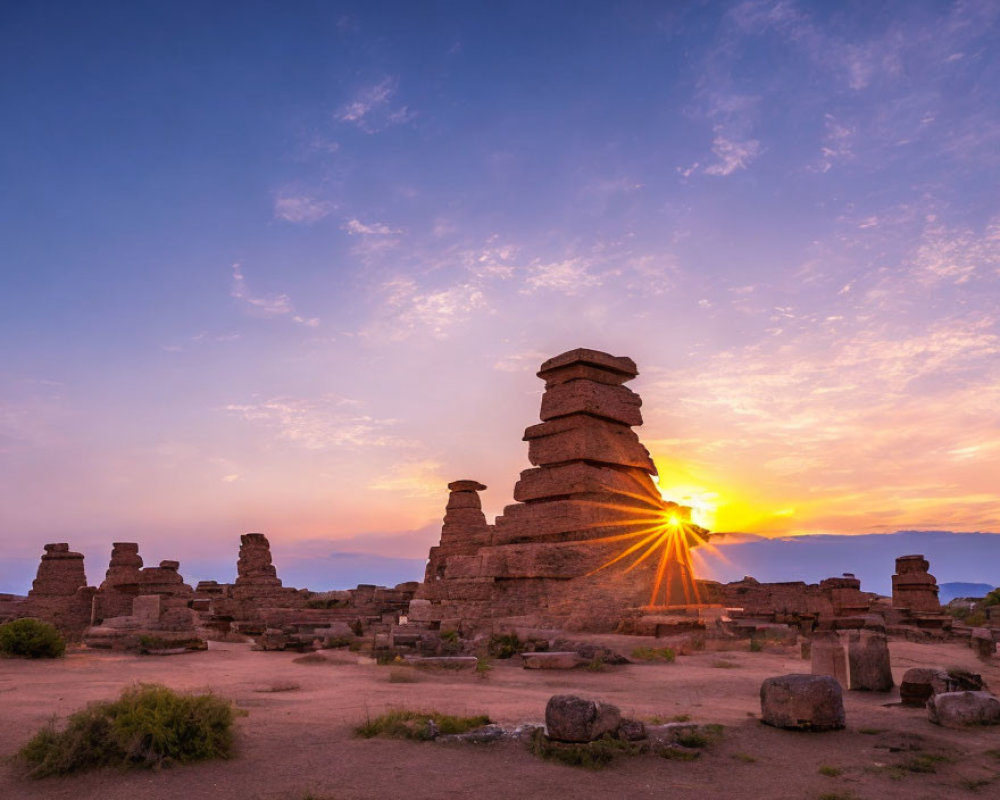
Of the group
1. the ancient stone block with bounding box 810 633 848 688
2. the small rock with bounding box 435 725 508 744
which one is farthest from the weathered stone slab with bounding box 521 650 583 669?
the small rock with bounding box 435 725 508 744

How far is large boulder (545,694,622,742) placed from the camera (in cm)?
600

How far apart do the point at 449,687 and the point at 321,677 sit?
2.56m

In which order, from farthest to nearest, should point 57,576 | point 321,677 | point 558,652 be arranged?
point 57,576
point 558,652
point 321,677

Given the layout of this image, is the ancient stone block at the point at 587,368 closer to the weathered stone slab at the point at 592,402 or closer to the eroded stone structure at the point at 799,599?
the weathered stone slab at the point at 592,402

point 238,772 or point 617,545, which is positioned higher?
point 617,545

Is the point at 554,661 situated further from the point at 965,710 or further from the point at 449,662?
the point at 965,710

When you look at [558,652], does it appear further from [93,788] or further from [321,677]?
[93,788]

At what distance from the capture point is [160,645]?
15484mm

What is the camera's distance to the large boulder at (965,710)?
22.8 feet

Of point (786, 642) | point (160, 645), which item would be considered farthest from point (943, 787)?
point (160, 645)

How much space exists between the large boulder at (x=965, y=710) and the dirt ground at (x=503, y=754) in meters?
0.13

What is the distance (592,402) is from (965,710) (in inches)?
406

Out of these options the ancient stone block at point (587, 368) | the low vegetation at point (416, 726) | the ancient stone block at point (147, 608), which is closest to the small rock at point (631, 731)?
the low vegetation at point (416, 726)

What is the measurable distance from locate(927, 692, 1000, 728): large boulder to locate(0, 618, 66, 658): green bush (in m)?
14.9
